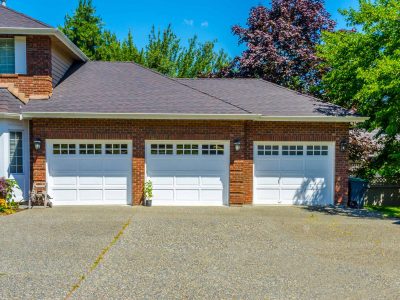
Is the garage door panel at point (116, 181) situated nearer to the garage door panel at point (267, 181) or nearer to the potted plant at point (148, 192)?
the potted plant at point (148, 192)

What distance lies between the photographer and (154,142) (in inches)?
478

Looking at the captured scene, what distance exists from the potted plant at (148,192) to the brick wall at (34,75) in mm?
4615

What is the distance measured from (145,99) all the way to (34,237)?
6.01 metres

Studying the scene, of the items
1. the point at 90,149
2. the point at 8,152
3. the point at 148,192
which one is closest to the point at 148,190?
the point at 148,192

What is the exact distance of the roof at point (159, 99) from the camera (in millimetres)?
11664

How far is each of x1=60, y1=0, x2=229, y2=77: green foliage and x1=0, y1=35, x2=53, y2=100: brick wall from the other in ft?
53.8

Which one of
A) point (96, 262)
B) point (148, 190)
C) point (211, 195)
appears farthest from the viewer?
point (211, 195)

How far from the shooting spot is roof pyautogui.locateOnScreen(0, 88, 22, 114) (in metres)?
11.6

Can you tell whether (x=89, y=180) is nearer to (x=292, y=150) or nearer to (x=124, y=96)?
(x=124, y=96)

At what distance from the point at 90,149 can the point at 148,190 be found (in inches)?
93.1

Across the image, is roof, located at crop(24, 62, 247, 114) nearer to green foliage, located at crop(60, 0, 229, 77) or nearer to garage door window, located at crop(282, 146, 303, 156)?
garage door window, located at crop(282, 146, 303, 156)

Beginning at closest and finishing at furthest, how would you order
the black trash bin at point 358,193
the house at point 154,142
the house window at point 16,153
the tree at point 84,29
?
the house at point 154,142 < the house window at point 16,153 < the black trash bin at point 358,193 < the tree at point 84,29

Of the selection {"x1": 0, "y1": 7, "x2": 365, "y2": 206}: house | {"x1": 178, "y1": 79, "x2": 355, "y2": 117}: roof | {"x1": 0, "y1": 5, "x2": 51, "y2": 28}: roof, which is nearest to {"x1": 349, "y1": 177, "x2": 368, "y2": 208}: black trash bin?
{"x1": 0, "y1": 7, "x2": 365, "y2": 206}: house

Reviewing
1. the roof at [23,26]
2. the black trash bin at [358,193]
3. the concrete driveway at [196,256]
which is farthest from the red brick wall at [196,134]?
the roof at [23,26]
